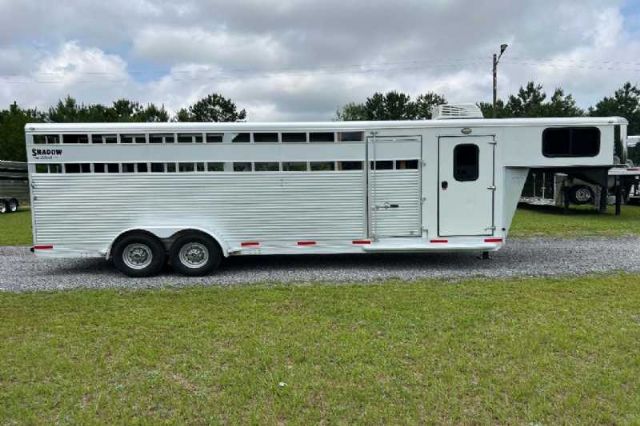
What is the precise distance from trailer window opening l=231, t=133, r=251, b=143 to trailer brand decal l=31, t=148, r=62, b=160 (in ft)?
8.21

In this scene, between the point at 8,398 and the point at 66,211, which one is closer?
the point at 8,398

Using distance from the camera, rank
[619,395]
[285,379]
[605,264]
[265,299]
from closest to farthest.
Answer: [619,395] < [285,379] < [265,299] < [605,264]

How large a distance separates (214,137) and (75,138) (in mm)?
1994

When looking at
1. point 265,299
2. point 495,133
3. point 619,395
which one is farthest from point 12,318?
point 495,133

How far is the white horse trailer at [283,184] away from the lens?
23.5 feet

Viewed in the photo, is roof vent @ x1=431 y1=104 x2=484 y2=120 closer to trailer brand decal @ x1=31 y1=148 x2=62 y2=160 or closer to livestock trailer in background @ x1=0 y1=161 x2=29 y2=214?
trailer brand decal @ x1=31 y1=148 x2=62 y2=160

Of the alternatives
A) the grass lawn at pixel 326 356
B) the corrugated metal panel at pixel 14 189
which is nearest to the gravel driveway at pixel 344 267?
the grass lawn at pixel 326 356

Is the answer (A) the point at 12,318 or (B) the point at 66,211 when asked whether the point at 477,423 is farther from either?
(B) the point at 66,211

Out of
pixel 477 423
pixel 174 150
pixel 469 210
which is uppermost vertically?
pixel 174 150

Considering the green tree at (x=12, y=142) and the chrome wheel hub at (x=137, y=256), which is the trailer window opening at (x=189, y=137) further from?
the green tree at (x=12, y=142)

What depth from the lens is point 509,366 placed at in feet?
12.6

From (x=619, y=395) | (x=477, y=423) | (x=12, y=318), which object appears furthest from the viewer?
(x=12, y=318)

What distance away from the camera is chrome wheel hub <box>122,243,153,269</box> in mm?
7355

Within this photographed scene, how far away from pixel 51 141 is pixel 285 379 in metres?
5.48
